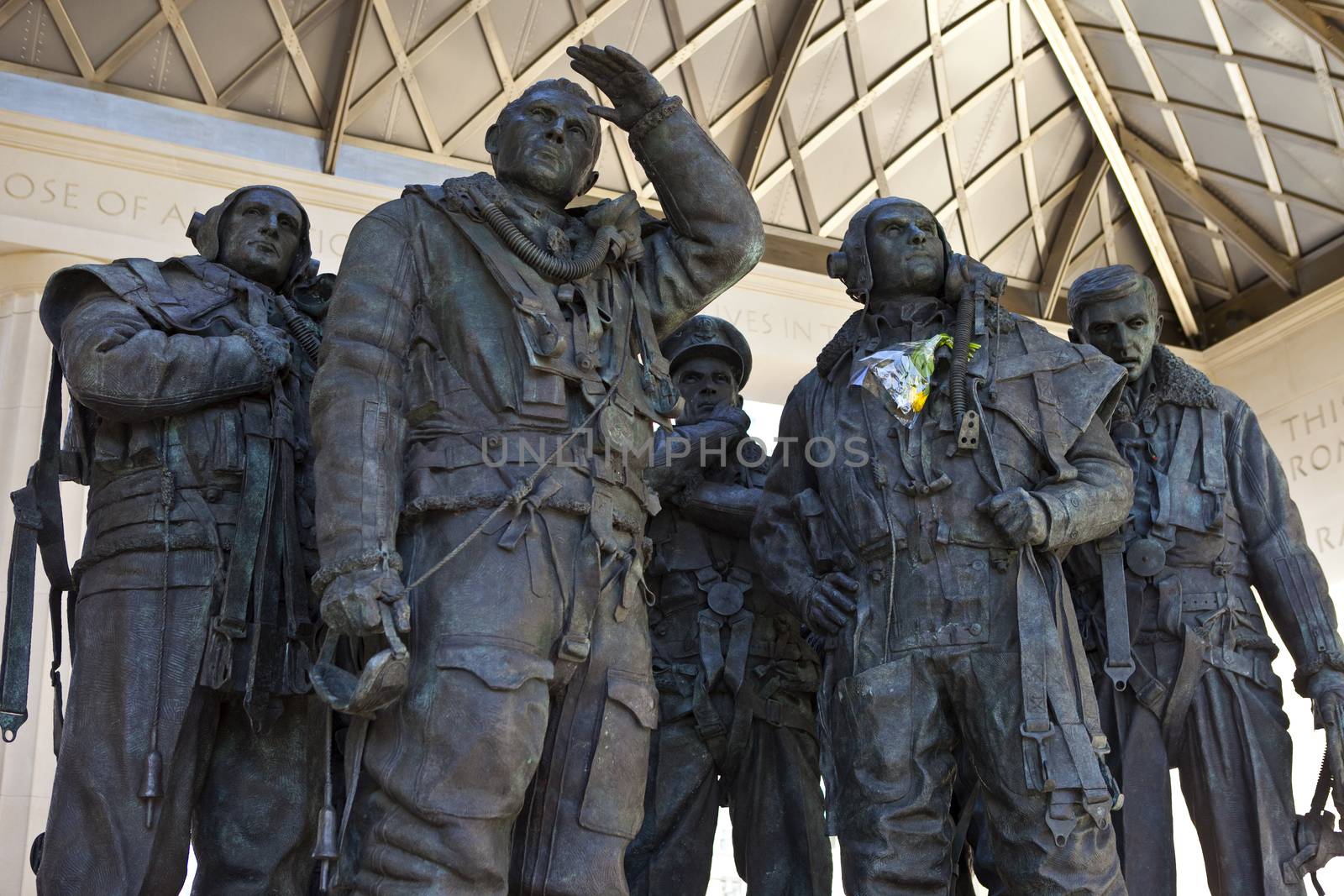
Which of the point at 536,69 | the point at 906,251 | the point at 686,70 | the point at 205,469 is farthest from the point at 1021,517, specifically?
the point at 686,70

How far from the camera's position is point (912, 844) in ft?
13.2

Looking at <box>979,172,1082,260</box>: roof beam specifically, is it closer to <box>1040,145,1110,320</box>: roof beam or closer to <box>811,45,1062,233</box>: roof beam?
<box>1040,145,1110,320</box>: roof beam

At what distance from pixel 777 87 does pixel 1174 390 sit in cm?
860

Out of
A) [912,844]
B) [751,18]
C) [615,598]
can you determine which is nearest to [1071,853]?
[912,844]

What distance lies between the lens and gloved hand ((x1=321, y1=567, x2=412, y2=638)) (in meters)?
3.27

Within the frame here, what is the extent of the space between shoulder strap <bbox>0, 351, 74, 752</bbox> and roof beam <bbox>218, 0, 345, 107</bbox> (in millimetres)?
7315

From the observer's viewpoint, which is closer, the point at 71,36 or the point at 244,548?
the point at 244,548

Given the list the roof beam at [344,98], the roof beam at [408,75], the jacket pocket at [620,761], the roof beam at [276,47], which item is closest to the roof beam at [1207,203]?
the roof beam at [408,75]

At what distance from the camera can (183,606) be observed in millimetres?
4137

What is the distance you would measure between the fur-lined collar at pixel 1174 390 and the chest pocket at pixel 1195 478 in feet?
0.12

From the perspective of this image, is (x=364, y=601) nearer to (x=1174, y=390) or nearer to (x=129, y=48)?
(x=1174, y=390)

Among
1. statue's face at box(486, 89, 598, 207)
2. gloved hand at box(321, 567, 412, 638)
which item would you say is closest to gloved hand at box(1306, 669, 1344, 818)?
statue's face at box(486, 89, 598, 207)

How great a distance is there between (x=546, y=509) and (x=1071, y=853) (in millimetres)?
1628

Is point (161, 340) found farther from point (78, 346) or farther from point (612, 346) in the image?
point (612, 346)
